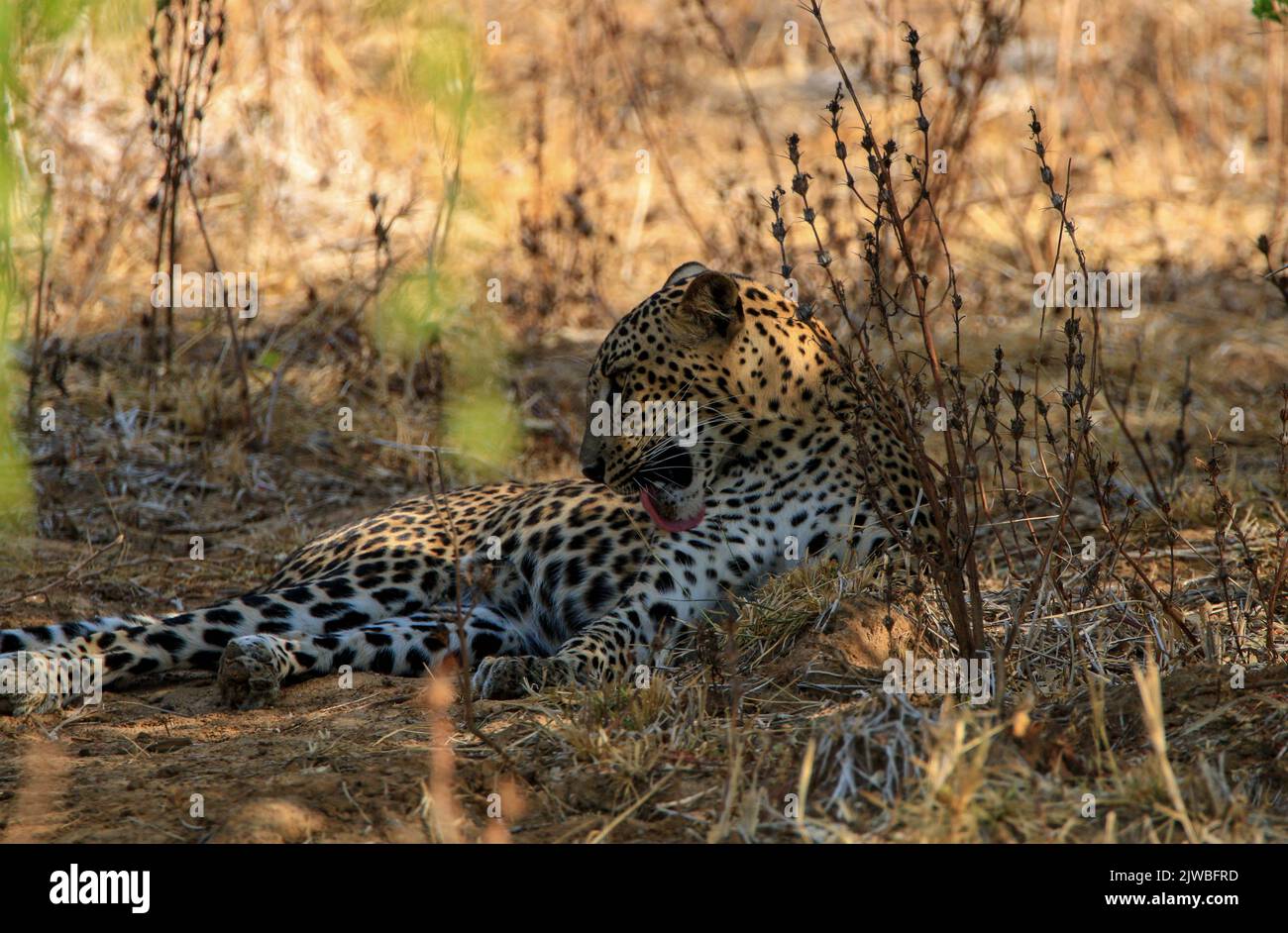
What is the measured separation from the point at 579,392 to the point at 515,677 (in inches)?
176

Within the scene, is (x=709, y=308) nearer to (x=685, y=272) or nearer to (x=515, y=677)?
(x=685, y=272)

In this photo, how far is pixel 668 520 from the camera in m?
5.43

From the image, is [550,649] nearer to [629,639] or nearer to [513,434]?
Answer: [629,639]

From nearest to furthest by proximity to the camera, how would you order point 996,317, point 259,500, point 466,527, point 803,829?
point 803,829, point 466,527, point 259,500, point 996,317

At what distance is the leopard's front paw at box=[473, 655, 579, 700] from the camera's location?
4.54 m

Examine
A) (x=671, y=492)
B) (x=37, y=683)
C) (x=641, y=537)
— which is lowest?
(x=37, y=683)

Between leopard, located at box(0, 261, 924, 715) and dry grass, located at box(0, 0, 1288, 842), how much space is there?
262 mm

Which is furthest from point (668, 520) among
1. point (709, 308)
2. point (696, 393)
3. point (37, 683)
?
point (37, 683)

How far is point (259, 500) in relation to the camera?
7.74 meters

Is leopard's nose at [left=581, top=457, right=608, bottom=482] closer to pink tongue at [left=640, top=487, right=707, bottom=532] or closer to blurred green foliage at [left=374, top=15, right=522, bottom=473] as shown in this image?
pink tongue at [left=640, top=487, right=707, bottom=532]

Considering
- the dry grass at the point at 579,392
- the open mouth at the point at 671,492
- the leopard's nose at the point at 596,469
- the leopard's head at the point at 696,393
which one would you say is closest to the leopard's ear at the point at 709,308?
the leopard's head at the point at 696,393

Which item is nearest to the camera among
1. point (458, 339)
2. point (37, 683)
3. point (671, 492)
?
point (37, 683)

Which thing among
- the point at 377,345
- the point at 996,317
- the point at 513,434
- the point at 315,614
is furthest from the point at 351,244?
the point at 315,614

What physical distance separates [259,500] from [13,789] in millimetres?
3952
